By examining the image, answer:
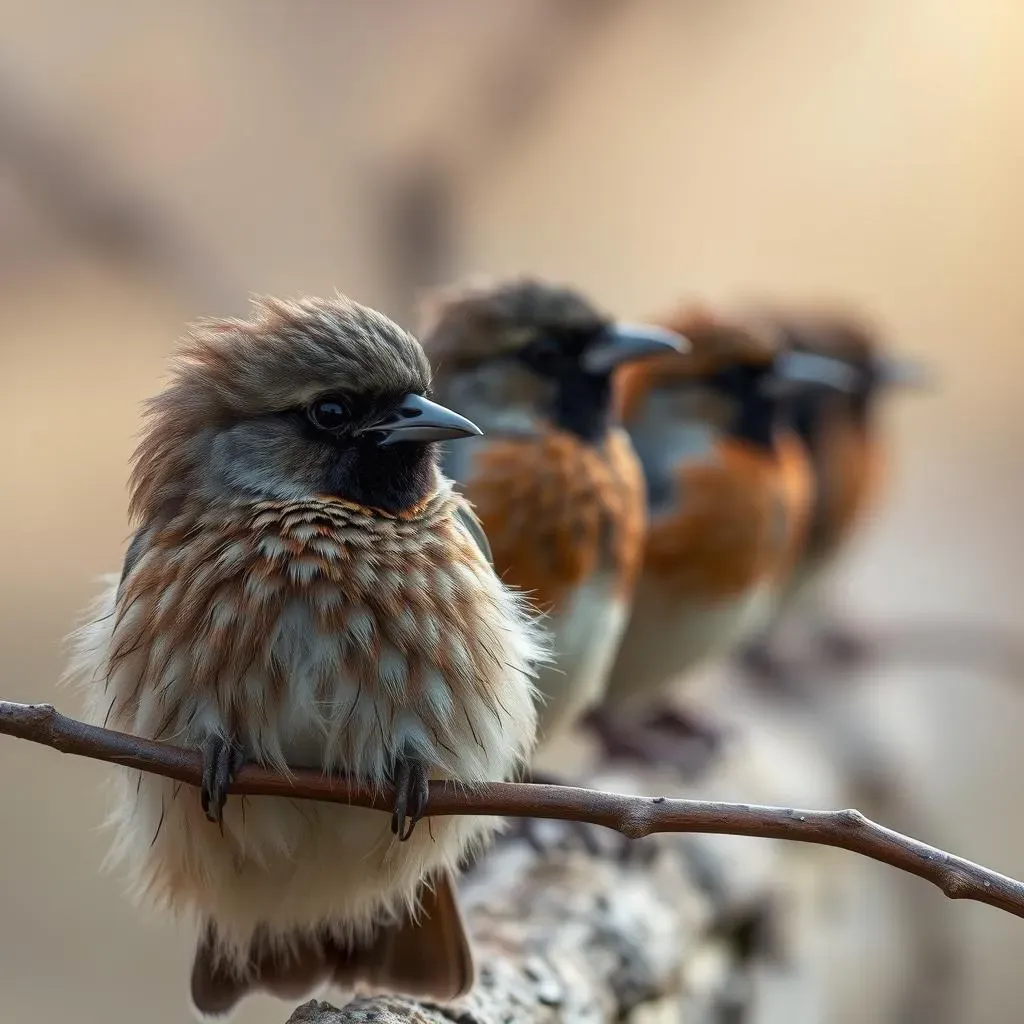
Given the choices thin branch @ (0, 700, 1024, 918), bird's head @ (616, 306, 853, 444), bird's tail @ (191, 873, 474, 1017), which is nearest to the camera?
thin branch @ (0, 700, 1024, 918)

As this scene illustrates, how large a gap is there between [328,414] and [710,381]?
7.46 ft

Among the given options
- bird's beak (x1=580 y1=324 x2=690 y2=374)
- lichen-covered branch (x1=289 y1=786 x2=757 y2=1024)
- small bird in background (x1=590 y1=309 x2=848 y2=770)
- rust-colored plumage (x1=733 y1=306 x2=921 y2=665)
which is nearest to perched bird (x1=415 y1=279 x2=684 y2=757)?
bird's beak (x1=580 y1=324 x2=690 y2=374)

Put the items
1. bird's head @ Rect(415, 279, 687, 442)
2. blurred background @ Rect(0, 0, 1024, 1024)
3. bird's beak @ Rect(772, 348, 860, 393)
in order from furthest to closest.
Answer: blurred background @ Rect(0, 0, 1024, 1024) < bird's beak @ Rect(772, 348, 860, 393) < bird's head @ Rect(415, 279, 687, 442)

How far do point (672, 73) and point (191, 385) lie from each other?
8947 millimetres

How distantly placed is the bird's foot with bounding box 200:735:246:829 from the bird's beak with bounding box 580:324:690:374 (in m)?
1.58

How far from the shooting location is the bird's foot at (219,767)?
216 centimetres

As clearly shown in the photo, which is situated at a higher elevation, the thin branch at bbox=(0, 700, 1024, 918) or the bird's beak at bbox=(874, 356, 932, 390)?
the bird's beak at bbox=(874, 356, 932, 390)

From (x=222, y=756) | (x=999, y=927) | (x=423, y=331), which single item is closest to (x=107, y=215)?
(x=423, y=331)

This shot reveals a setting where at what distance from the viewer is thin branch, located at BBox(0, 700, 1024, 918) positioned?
72.5 inches

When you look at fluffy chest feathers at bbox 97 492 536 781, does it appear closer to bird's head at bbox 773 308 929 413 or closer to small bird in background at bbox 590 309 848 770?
small bird in background at bbox 590 309 848 770

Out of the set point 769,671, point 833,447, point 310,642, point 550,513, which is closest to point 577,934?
point 550,513

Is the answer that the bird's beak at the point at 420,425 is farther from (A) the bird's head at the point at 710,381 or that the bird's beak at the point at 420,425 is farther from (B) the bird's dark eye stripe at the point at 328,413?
(A) the bird's head at the point at 710,381

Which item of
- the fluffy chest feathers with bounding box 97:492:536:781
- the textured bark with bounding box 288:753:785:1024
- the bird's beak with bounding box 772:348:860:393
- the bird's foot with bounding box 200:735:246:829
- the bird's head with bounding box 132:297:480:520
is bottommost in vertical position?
the textured bark with bounding box 288:753:785:1024

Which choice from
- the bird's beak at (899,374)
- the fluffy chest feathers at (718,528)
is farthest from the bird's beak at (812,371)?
the fluffy chest feathers at (718,528)
